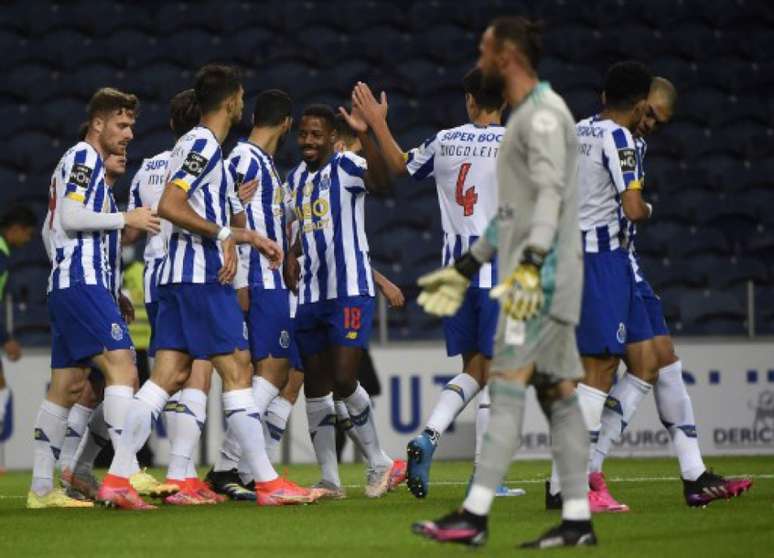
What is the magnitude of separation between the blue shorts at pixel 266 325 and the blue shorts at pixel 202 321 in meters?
0.97

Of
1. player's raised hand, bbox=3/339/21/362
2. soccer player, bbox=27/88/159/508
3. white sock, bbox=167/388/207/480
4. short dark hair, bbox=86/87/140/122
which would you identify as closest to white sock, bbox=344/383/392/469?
white sock, bbox=167/388/207/480

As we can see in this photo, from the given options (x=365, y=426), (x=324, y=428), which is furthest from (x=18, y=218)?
(x=365, y=426)

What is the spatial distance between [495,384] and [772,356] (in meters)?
8.71

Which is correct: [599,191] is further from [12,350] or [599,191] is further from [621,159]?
[12,350]

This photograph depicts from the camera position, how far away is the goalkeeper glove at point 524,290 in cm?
552

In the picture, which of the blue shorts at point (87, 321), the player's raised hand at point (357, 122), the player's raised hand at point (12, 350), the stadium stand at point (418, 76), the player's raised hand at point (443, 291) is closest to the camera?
the player's raised hand at point (443, 291)

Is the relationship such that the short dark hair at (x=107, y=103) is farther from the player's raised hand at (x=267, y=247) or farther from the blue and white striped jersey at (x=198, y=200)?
the player's raised hand at (x=267, y=247)

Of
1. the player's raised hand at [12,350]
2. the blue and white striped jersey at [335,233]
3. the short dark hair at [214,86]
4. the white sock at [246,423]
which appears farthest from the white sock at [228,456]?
the player's raised hand at [12,350]

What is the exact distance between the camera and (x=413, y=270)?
16156 millimetres

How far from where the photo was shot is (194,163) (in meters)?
7.86

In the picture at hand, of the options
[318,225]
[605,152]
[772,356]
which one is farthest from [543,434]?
[605,152]

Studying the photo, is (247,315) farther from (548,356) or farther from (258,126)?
(548,356)

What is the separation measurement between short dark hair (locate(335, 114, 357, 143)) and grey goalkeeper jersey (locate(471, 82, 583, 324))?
11.5 ft

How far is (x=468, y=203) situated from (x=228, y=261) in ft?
5.36
